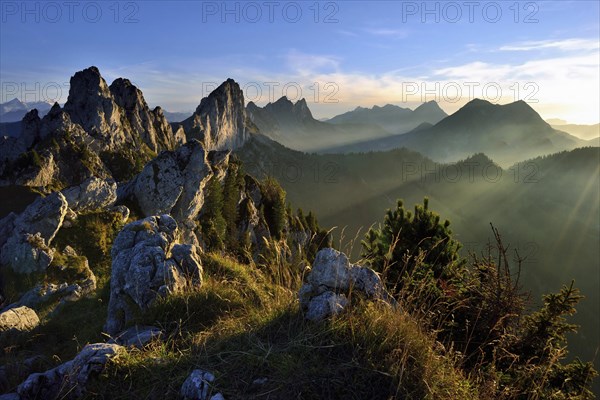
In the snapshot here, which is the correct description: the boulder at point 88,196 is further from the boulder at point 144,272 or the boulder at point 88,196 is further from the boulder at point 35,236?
the boulder at point 144,272

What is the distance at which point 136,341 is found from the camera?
6219 millimetres

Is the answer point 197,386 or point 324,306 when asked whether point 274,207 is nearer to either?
point 324,306

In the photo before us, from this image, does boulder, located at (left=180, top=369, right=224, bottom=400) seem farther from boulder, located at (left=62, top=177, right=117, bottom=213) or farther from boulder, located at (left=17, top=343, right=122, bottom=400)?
boulder, located at (left=62, top=177, right=117, bottom=213)

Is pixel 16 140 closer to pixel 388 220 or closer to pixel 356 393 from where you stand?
pixel 388 220

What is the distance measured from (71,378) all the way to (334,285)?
13.2 ft

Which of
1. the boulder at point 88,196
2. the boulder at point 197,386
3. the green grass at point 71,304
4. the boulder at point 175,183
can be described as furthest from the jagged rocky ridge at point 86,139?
the boulder at point 197,386

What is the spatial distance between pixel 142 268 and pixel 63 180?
151 feet

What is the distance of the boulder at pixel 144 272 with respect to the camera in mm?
8352

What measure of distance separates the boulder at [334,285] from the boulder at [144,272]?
3225 millimetres

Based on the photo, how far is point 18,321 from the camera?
1023cm

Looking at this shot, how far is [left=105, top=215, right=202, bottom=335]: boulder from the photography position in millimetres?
8352

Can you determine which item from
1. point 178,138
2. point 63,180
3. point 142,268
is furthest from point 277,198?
point 178,138

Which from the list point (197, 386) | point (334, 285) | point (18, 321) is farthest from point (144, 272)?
point (197, 386)

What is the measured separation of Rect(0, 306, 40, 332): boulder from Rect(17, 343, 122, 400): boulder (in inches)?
247
